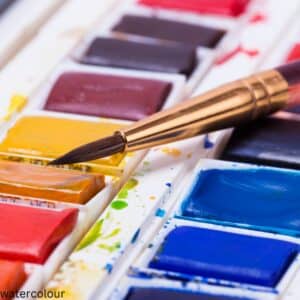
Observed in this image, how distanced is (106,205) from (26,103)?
0.54ft

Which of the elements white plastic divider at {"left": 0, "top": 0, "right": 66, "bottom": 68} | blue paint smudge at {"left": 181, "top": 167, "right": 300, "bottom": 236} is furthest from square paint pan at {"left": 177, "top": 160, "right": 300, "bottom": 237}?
white plastic divider at {"left": 0, "top": 0, "right": 66, "bottom": 68}

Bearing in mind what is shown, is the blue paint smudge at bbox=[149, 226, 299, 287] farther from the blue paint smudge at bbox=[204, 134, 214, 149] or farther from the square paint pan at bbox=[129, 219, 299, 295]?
the blue paint smudge at bbox=[204, 134, 214, 149]

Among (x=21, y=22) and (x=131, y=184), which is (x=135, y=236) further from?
(x=21, y=22)

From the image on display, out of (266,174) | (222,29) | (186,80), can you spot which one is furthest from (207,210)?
(222,29)

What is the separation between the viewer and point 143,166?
82 centimetres

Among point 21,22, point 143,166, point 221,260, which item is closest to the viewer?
point 221,260

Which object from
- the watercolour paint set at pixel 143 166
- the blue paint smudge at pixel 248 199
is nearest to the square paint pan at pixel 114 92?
the watercolour paint set at pixel 143 166

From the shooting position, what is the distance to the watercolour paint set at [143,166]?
69cm

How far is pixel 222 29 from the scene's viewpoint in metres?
1.02

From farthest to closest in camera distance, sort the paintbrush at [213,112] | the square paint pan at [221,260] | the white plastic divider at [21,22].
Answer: the white plastic divider at [21,22] → the paintbrush at [213,112] → the square paint pan at [221,260]

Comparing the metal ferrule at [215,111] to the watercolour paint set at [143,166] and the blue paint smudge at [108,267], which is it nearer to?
the watercolour paint set at [143,166]

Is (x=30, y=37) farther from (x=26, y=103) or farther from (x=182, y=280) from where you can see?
(x=182, y=280)

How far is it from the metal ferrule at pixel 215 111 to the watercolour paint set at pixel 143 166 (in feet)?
0.07

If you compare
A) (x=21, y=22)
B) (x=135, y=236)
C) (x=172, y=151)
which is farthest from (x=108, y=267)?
(x=21, y=22)
